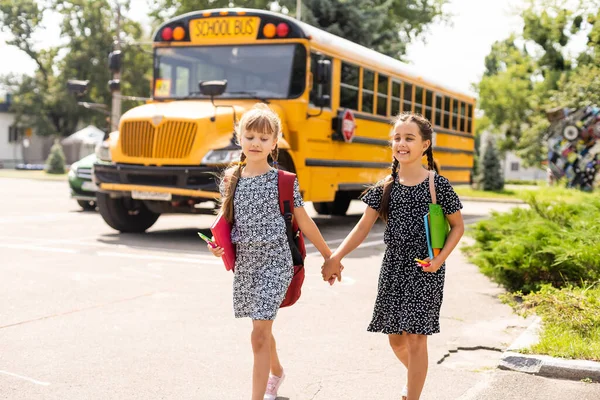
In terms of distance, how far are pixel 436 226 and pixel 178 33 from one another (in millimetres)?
8659

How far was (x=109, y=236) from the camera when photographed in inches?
426

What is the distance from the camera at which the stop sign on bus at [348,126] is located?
467 inches

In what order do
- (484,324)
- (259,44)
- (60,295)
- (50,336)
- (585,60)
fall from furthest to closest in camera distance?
(259,44)
(585,60)
(60,295)
(484,324)
(50,336)

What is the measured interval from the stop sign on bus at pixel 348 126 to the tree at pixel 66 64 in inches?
1551

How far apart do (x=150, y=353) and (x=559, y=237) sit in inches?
144

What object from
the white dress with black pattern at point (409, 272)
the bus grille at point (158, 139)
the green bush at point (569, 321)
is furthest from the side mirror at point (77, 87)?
the white dress with black pattern at point (409, 272)

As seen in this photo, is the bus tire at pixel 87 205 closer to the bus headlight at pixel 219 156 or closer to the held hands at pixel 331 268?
the bus headlight at pixel 219 156

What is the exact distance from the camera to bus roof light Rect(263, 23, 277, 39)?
35.9ft

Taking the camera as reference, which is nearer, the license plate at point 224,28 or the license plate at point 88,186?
the license plate at point 224,28

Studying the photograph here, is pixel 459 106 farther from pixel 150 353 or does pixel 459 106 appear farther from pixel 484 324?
pixel 150 353

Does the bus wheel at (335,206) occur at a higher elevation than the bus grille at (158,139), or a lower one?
lower

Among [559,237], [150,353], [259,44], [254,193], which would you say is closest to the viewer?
[254,193]

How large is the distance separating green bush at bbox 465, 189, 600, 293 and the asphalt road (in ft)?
0.99

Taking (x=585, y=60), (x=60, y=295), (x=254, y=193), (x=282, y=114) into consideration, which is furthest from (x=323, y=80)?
(x=254, y=193)
